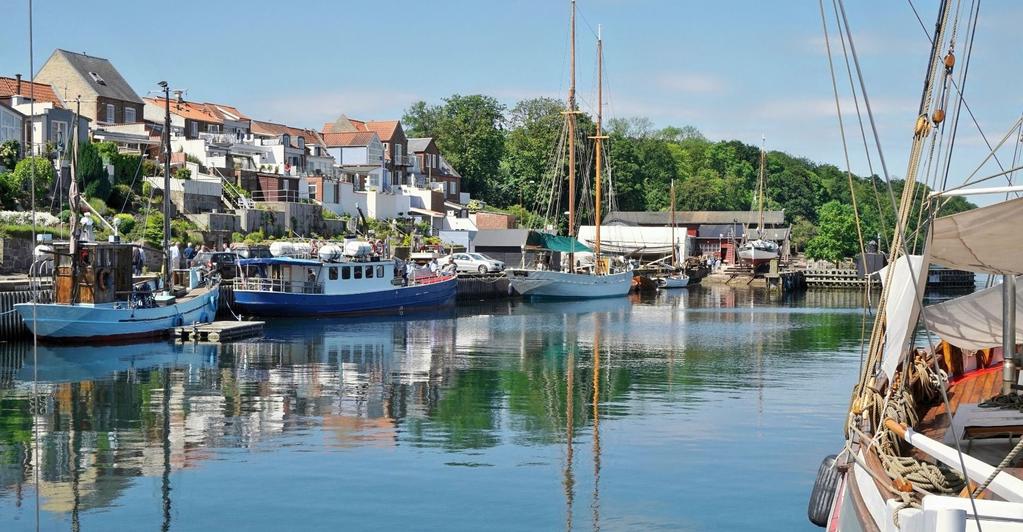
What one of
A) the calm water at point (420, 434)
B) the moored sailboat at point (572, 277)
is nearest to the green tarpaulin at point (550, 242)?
the moored sailboat at point (572, 277)

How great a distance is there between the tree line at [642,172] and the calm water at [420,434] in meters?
55.1

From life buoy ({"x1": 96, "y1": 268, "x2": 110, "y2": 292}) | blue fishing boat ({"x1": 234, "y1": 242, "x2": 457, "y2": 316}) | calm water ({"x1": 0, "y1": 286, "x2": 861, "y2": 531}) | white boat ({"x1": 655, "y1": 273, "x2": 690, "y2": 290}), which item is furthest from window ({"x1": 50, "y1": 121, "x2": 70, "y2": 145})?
white boat ({"x1": 655, "y1": 273, "x2": 690, "y2": 290})

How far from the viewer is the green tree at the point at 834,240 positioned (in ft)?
306

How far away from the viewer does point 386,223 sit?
243 ft

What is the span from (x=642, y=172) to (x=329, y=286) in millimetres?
69602

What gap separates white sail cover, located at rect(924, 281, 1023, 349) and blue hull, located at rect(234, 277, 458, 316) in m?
36.3

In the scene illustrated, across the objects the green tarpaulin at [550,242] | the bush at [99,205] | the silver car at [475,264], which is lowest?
the silver car at [475,264]

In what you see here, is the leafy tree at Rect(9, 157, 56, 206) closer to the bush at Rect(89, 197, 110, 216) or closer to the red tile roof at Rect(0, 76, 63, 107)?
the bush at Rect(89, 197, 110, 216)

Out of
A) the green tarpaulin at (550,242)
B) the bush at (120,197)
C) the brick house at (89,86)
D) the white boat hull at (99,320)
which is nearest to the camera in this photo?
the white boat hull at (99,320)

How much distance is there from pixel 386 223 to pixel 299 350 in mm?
39880

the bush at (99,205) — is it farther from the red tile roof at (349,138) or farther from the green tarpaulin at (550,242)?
the red tile roof at (349,138)

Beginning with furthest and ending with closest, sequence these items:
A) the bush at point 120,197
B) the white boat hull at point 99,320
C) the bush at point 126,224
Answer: the bush at point 120,197
the bush at point 126,224
the white boat hull at point 99,320

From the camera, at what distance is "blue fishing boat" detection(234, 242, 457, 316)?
45.1 metres

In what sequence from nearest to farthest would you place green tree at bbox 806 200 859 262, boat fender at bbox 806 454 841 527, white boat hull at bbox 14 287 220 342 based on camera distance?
boat fender at bbox 806 454 841 527 < white boat hull at bbox 14 287 220 342 < green tree at bbox 806 200 859 262
